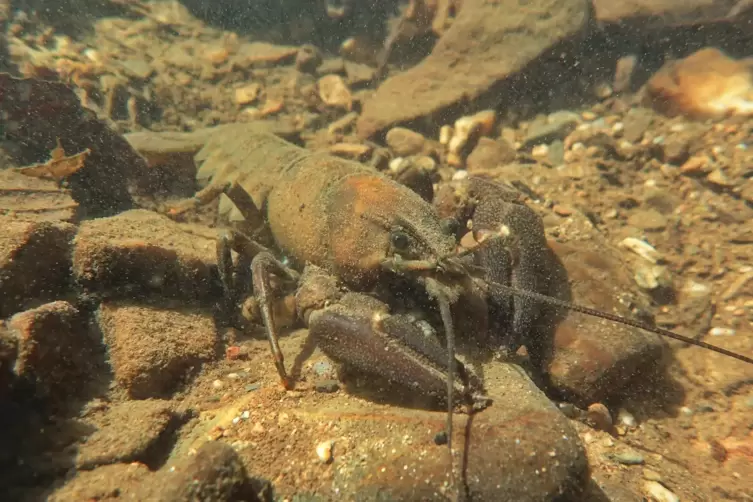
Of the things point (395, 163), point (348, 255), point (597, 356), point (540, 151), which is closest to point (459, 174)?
point (395, 163)

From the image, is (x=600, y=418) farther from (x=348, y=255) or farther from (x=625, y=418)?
(x=348, y=255)

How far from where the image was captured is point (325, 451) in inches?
81.4

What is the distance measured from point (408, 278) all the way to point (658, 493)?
1.82 m

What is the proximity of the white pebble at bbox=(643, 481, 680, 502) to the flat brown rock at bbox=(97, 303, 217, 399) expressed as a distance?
2708 mm

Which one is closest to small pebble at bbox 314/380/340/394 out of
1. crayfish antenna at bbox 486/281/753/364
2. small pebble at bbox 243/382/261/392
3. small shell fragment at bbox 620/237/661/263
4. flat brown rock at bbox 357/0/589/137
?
small pebble at bbox 243/382/261/392

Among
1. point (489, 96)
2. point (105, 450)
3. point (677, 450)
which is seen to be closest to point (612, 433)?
point (677, 450)

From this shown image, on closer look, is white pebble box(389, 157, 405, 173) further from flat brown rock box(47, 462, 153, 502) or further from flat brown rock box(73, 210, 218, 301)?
flat brown rock box(47, 462, 153, 502)

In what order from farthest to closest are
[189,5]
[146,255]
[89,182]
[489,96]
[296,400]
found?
[189,5] → [489,96] → [89,182] → [146,255] → [296,400]

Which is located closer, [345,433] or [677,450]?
[345,433]

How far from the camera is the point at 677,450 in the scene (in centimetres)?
258

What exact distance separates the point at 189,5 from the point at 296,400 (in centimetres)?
945

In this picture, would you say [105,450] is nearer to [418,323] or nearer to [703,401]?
[418,323]

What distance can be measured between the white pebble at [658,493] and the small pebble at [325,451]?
1741 millimetres

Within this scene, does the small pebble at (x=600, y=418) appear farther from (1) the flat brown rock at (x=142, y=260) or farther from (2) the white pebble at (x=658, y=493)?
(1) the flat brown rock at (x=142, y=260)
